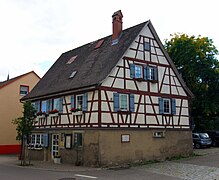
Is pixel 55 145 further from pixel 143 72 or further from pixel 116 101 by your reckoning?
pixel 143 72

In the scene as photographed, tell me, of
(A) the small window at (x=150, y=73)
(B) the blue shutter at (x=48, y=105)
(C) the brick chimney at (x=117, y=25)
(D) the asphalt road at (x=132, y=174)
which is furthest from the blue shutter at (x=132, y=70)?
(B) the blue shutter at (x=48, y=105)

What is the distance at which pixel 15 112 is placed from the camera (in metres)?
32.3

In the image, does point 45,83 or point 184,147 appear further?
point 45,83

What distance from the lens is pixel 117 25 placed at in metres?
23.2

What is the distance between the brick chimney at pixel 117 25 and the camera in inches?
901

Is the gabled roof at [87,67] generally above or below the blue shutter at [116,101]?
above

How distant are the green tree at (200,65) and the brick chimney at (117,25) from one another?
11.6 meters

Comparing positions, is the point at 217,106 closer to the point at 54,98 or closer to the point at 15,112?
the point at 54,98

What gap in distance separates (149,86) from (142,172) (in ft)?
24.9

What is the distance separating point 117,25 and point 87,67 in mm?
4277

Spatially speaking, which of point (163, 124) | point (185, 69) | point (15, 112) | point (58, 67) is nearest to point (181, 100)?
point (163, 124)

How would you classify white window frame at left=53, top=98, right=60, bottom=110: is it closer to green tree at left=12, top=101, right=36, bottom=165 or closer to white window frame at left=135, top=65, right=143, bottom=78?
green tree at left=12, top=101, right=36, bottom=165

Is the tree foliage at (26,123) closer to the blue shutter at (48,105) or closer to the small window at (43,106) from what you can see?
the blue shutter at (48,105)

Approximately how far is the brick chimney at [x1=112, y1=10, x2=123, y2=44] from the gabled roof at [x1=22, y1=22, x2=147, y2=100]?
0.40 metres
